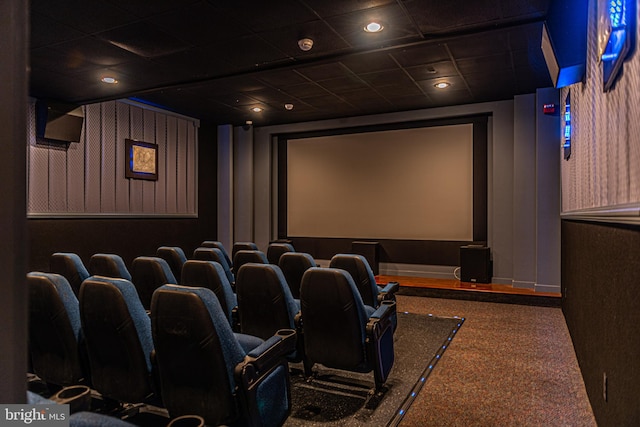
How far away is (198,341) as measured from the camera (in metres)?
1.71

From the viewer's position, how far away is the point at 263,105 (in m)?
6.77

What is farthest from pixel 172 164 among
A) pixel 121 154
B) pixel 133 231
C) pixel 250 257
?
pixel 250 257

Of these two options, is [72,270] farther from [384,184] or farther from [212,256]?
[384,184]

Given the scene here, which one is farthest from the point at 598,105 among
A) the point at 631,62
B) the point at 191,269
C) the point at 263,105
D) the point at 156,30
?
the point at 263,105

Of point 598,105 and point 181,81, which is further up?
point 181,81

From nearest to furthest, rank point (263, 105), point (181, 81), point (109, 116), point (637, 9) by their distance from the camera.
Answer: point (637, 9) → point (181, 81) → point (109, 116) → point (263, 105)

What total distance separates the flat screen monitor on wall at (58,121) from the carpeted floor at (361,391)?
4.57 metres

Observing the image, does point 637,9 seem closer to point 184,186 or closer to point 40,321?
point 40,321

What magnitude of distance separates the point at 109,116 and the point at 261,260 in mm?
3888

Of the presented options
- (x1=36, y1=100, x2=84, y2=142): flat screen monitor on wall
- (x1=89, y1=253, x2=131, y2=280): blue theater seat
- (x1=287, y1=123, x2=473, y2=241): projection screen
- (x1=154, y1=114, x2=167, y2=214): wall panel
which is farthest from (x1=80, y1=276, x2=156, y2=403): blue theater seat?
(x1=287, y1=123, x2=473, y2=241): projection screen

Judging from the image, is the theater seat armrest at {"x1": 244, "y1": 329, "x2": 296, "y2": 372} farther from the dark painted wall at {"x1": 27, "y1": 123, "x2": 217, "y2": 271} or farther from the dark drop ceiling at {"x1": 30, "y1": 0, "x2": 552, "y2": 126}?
the dark painted wall at {"x1": 27, "y1": 123, "x2": 217, "y2": 271}

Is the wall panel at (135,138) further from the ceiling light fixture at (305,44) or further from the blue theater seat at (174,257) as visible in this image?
the ceiling light fixture at (305,44)

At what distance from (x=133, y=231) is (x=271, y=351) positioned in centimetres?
536

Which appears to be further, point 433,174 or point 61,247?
point 433,174
